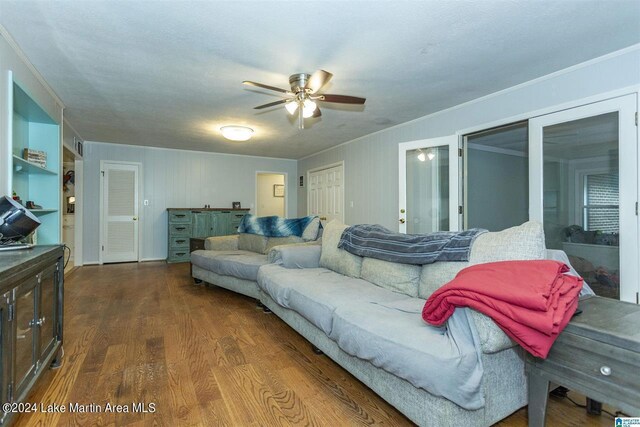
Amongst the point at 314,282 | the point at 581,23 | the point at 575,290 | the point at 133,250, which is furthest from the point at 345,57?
the point at 133,250

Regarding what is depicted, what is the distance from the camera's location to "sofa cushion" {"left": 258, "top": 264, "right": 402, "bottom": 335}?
6.48 feet

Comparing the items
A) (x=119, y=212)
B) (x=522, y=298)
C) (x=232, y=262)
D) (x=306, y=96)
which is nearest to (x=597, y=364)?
(x=522, y=298)

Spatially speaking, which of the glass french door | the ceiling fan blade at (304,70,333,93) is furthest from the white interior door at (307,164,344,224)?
the glass french door

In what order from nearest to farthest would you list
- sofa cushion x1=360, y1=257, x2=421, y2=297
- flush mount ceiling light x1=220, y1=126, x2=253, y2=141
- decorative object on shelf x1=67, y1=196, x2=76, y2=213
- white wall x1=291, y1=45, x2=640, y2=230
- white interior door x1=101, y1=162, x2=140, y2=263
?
sofa cushion x1=360, y1=257, x2=421, y2=297
white wall x1=291, y1=45, x2=640, y2=230
flush mount ceiling light x1=220, y1=126, x2=253, y2=141
decorative object on shelf x1=67, y1=196, x2=76, y2=213
white interior door x1=101, y1=162, x2=140, y2=263

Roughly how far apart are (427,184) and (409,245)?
2.38m

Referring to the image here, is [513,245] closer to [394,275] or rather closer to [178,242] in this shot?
[394,275]

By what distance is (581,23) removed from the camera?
2.18 meters

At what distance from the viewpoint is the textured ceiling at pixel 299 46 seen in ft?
6.63

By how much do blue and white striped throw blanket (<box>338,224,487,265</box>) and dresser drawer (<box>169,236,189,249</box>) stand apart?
14.3 feet

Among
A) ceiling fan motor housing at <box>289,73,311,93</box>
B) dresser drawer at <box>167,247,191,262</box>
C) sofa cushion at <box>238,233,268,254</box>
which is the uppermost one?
ceiling fan motor housing at <box>289,73,311,93</box>

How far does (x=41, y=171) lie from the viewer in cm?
308

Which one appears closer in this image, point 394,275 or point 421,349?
point 421,349

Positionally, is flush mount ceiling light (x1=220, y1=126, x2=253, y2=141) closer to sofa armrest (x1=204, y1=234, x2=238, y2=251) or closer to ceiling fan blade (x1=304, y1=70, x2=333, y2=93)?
sofa armrest (x1=204, y1=234, x2=238, y2=251)

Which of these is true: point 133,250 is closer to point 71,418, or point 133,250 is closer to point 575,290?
point 71,418
